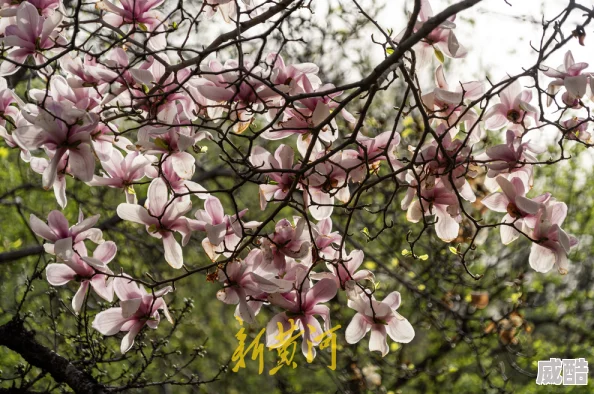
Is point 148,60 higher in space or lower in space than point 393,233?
higher

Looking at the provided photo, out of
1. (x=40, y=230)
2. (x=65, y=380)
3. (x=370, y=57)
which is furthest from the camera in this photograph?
(x=370, y=57)

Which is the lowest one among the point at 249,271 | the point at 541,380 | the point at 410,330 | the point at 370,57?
the point at 541,380

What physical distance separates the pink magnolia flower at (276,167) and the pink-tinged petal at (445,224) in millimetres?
334

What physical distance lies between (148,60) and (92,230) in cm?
40

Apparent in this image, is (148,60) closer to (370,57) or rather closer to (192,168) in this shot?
(192,168)

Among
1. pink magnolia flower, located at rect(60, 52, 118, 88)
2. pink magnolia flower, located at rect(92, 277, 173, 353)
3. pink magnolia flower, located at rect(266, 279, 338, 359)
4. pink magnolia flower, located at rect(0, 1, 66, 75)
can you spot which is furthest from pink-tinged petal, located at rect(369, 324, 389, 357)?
pink magnolia flower, located at rect(0, 1, 66, 75)

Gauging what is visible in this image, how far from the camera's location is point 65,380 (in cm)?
185

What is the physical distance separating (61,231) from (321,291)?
1.79 ft

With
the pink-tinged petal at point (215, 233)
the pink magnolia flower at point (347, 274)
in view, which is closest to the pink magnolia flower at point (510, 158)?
the pink magnolia flower at point (347, 274)

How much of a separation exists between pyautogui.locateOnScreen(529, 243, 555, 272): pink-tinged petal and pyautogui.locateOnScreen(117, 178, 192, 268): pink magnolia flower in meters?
0.72

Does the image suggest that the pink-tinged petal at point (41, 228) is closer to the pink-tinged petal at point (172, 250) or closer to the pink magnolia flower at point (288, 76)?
the pink-tinged petal at point (172, 250)

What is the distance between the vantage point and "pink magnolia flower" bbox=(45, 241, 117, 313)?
1494 mm

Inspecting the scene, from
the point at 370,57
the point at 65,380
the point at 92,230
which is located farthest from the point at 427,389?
the point at 92,230

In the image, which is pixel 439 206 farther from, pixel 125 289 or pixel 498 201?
pixel 125 289
